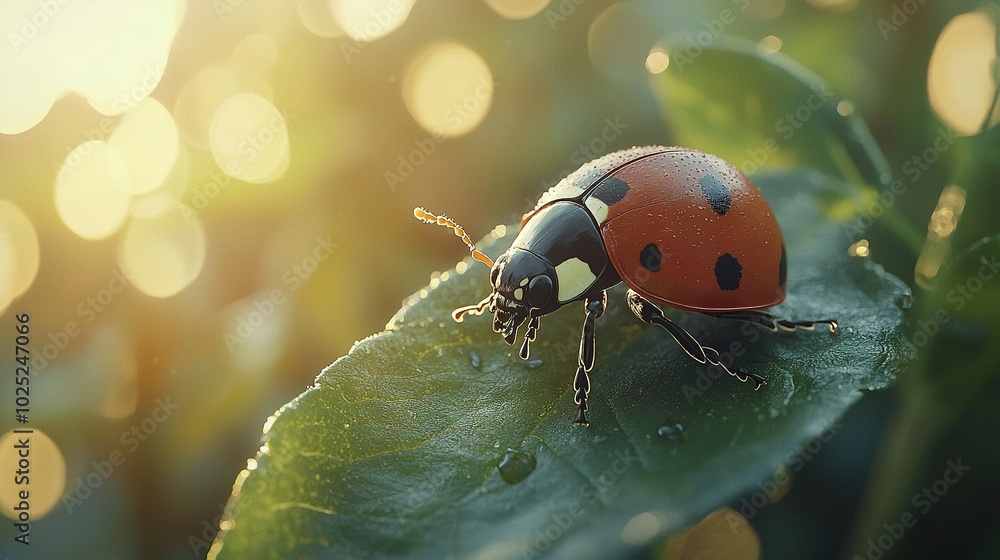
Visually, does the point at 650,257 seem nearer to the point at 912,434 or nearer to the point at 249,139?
the point at 912,434

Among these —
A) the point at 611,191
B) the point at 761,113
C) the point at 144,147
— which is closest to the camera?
the point at 611,191

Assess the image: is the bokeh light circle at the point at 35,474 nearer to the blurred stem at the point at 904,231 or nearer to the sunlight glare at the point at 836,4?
the blurred stem at the point at 904,231

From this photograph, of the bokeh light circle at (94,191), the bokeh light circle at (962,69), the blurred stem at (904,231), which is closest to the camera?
the blurred stem at (904,231)

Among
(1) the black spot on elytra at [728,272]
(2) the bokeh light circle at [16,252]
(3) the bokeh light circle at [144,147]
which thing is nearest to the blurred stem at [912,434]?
(1) the black spot on elytra at [728,272]

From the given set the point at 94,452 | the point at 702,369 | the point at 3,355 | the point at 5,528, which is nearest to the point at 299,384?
the point at 94,452

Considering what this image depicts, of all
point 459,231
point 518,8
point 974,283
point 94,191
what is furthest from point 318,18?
point 974,283

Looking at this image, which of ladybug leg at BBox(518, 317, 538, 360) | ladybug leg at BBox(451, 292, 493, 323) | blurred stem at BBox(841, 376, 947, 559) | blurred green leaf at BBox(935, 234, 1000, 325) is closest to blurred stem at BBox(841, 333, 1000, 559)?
blurred stem at BBox(841, 376, 947, 559)

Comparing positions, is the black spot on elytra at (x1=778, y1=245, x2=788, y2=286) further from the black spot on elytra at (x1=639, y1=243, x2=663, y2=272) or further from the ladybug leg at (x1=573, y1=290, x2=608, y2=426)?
the ladybug leg at (x1=573, y1=290, x2=608, y2=426)
